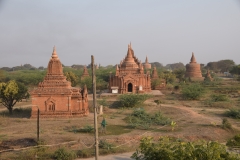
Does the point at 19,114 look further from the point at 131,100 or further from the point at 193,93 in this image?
the point at 193,93

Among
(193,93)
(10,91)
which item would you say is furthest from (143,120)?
(193,93)

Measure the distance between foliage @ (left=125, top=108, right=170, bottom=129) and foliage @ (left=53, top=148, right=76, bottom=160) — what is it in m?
6.90

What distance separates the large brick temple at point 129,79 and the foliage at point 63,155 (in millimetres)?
23125

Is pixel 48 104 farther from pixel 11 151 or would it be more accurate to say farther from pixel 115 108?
pixel 11 151

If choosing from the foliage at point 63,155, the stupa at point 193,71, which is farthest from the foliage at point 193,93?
the stupa at point 193,71

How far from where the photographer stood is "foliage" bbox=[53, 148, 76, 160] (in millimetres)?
11445

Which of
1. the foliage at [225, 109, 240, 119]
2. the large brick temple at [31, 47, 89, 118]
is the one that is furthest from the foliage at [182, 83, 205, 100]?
the large brick temple at [31, 47, 89, 118]

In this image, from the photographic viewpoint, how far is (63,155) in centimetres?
1147

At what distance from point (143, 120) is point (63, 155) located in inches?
382

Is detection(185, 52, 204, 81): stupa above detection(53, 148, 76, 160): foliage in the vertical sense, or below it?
above

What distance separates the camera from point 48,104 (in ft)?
70.7

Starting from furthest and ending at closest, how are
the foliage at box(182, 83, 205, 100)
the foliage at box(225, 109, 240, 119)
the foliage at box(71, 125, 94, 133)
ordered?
the foliage at box(182, 83, 205, 100) < the foliage at box(225, 109, 240, 119) < the foliage at box(71, 125, 94, 133)

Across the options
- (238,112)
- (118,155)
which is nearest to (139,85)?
(238,112)

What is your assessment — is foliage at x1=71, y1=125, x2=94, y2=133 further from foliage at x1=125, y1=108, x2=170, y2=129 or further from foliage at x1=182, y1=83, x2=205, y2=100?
foliage at x1=182, y1=83, x2=205, y2=100
